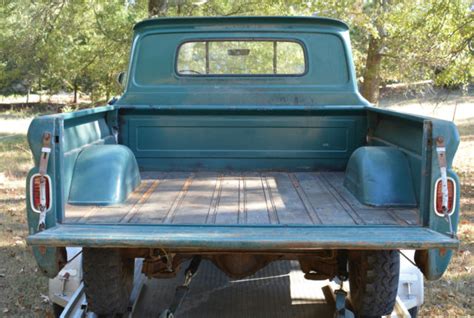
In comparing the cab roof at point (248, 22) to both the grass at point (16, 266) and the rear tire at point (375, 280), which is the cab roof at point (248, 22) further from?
the grass at point (16, 266)

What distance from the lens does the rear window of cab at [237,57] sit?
16.0ft

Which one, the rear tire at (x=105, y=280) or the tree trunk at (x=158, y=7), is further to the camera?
the tree trunk at (x=158, y=7)

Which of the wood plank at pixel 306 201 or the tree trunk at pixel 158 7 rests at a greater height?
the tree trunk at pixel 158 7

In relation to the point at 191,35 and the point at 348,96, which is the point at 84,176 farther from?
the point at 348,96

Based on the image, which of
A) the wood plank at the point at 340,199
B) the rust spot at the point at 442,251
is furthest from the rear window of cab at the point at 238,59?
the rust spot at the point at 442,251

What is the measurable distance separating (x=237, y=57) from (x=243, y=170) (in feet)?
3.43

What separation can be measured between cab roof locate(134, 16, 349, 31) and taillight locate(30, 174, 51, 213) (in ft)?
7.82

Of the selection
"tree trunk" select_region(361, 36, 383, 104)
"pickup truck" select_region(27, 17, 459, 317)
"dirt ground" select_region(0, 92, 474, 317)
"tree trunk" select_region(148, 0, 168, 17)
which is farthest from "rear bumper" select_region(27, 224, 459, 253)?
"tree trunk" select_region(361, 36, 383, 104)

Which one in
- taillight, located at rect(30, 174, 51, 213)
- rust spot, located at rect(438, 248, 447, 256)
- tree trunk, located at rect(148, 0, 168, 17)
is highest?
tree trunk, located at rect(148, 0, 168, 17)

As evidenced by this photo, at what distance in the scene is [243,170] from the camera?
14.6ft

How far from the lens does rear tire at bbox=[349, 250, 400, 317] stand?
328cm

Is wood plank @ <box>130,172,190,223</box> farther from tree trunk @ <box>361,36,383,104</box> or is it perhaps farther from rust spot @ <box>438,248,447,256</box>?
tree trunk @ <box>361,36,383,104</box>

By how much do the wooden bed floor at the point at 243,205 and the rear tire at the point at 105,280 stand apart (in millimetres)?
337

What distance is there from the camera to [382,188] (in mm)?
3189
